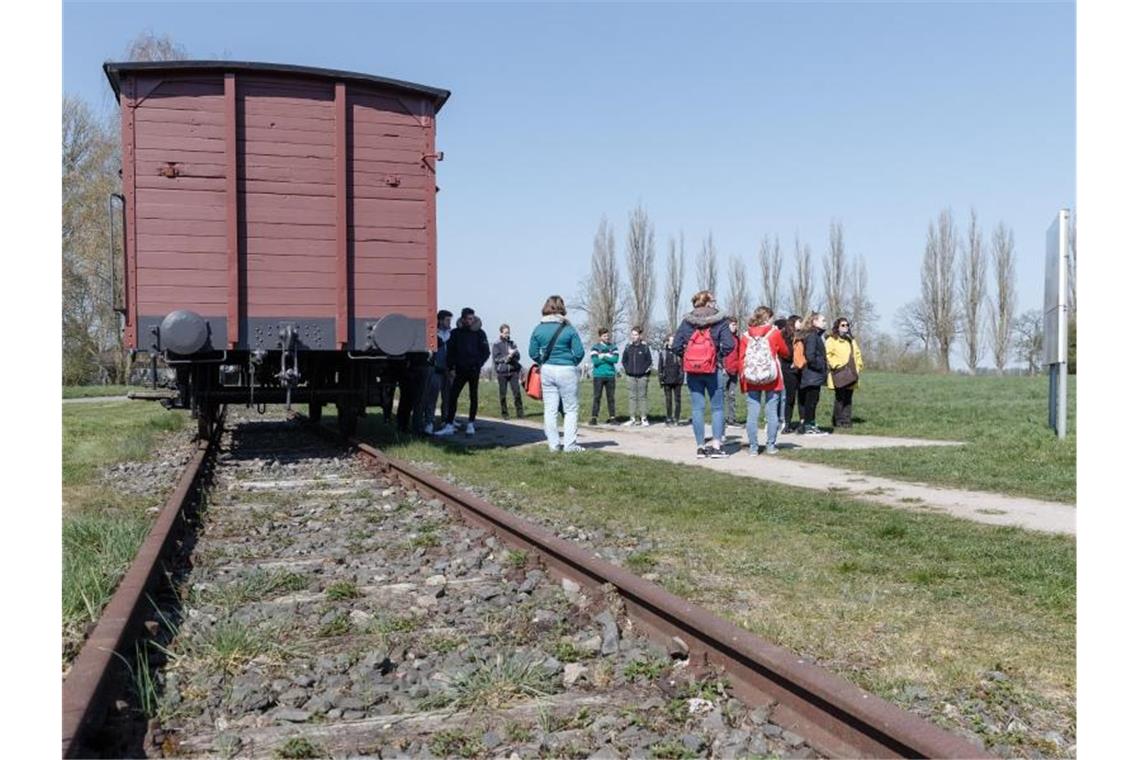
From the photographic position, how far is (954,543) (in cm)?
615

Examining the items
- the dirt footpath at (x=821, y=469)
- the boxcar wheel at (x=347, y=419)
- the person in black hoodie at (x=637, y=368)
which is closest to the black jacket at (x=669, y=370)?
the person in black hoodie at (x=637, y=368)

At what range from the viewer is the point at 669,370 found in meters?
17.5

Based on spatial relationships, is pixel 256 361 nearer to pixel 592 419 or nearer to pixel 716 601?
pixel 716 601

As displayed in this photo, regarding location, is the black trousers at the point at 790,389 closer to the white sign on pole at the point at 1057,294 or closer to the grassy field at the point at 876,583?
the white sign on pole at the point at 1057,294

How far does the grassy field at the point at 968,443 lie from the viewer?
9414 mm

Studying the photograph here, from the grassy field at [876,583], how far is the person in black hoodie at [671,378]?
823 centimetres

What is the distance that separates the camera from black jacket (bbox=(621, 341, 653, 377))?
58.1 ft

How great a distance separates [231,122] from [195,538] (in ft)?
18.1

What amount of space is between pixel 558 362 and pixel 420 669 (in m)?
8.82

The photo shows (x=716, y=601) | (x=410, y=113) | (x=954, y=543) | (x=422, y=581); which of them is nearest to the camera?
(x=716, y=601)

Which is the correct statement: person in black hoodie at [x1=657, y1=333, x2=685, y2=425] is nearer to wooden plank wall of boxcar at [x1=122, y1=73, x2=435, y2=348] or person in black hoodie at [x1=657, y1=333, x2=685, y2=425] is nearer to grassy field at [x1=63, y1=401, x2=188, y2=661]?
wooden plank wall of boxcar at [x1=122, y1=73, x2=435, y2=348]

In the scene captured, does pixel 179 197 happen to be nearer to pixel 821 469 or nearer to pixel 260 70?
pixel 260 70

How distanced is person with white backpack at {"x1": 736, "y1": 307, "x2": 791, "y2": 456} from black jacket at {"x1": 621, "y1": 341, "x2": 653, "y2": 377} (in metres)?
5.29

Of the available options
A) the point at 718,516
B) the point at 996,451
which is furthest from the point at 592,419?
the point at 718,516
